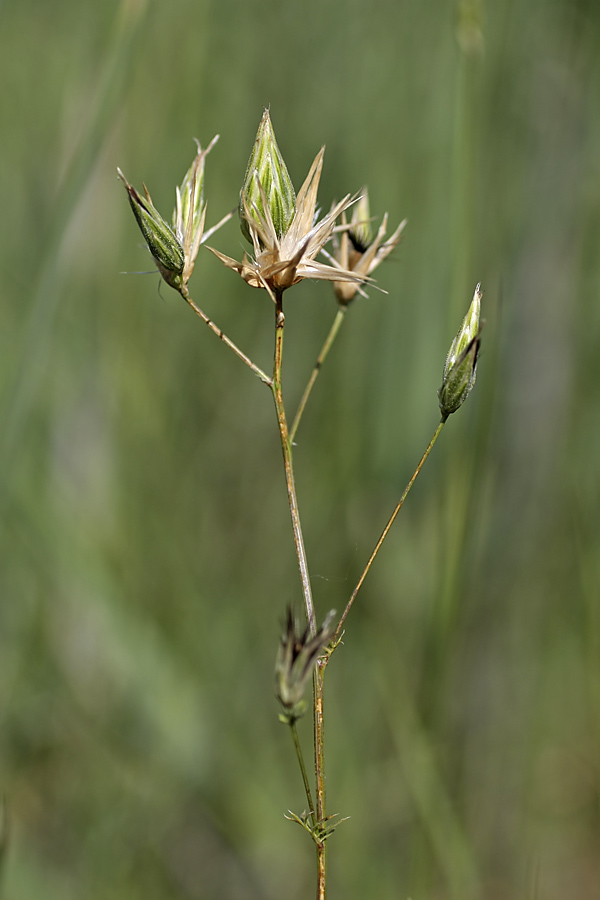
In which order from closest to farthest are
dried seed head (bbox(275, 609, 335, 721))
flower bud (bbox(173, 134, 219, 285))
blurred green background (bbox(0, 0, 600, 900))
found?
dried seed head (bbox(275, 609, 335, 721)), flower bud (bbox(173, 134, 219, 285)), blurred green background (bbox(0, 0, 600, 900))

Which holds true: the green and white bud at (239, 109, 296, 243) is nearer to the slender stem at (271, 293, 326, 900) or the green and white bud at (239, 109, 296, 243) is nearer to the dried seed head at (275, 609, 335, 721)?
the slender stem at (271, 293, 326, 900)

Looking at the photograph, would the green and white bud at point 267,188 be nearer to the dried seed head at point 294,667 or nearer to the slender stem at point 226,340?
the slender stem at point 226,340

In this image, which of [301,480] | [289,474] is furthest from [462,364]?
[301,480]

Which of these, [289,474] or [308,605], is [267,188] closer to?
[289,474]

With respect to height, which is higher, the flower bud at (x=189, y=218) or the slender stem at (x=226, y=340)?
the flower bud at (x=189, y=218)

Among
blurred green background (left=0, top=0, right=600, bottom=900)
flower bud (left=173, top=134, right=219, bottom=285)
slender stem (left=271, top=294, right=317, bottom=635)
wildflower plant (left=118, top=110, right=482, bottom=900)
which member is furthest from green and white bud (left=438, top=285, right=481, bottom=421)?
blurred green background (left=0, top=0, right=600, bottom=900)

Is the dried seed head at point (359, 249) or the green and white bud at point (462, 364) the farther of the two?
the dried seed head at point (359, 249)

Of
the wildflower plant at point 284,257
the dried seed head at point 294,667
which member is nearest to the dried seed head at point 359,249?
the wildflower plant at point 284,257
